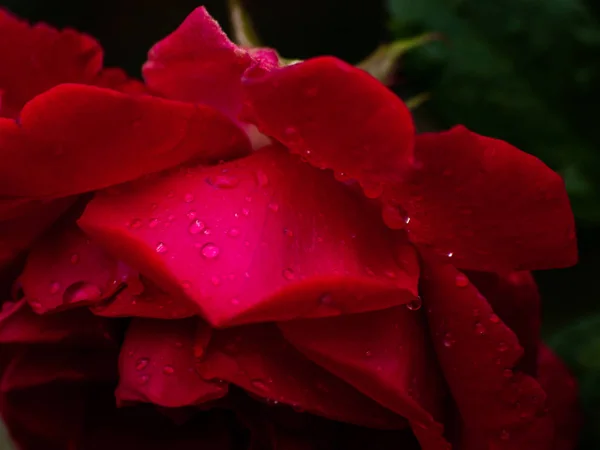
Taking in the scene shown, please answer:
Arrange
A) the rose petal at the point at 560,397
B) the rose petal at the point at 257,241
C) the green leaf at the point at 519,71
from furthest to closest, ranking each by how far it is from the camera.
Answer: the green leaf at the point at 519,71 → the rose petal at the point at 560,397 → the rose petal at the point at 257,241

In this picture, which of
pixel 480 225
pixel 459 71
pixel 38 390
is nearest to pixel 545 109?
pixel 459 71

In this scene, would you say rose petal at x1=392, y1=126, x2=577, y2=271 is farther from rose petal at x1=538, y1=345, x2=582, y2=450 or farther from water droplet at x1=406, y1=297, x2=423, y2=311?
rose petal at x1=538, y1=345, x2=582, y2=450

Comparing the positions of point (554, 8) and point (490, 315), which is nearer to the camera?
point (490, 315)

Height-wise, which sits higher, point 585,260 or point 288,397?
point 288,397

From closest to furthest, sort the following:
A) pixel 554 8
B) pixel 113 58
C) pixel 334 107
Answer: pixel 334 107 → pixel 554 8 → pixel 113 58

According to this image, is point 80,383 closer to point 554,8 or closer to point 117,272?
point 117,272

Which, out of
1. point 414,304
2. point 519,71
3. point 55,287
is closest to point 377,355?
point 414,304

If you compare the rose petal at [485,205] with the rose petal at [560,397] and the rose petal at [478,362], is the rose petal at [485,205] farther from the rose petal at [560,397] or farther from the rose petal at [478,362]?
the rose petal at [560,397]

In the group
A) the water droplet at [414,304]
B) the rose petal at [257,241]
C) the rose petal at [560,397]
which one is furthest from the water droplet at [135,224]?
the rose petal at [560,397]
